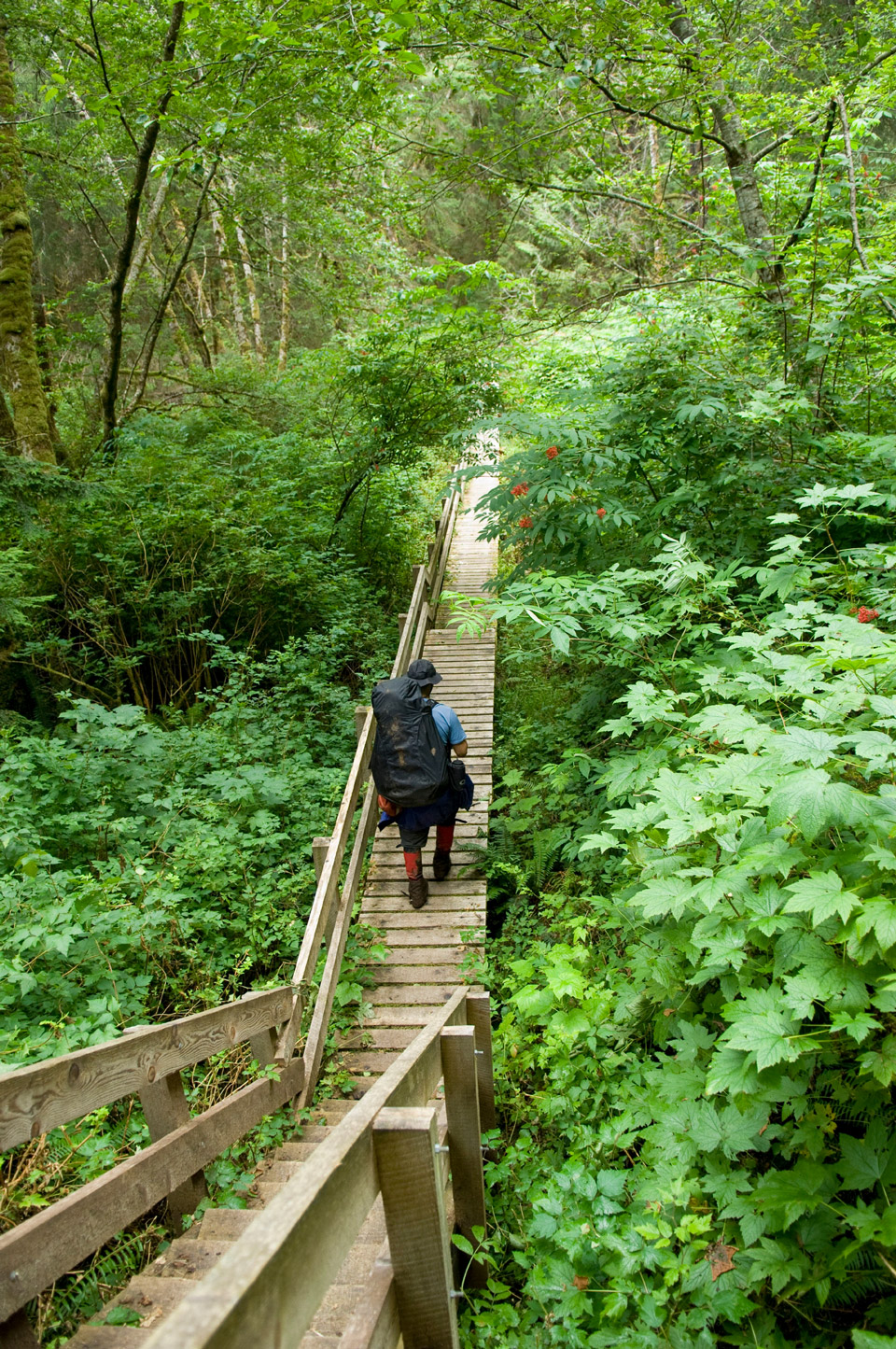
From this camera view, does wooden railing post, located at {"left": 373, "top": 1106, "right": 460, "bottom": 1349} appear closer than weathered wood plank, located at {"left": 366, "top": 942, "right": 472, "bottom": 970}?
Yes

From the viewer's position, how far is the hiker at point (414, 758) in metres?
5.13

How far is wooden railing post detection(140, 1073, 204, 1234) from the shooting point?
99.3 inches

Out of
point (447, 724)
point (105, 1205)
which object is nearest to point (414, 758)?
point (447, 724)

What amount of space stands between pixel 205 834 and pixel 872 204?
7.15 m

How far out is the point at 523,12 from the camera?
17.1 ft

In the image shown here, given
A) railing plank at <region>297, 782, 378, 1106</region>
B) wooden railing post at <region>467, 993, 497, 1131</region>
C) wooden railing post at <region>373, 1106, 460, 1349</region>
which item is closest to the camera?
wooden railing post at <region>373, 1106, 460, 1349</region>

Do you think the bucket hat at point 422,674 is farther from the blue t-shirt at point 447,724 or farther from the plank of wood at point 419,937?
the plank of wood at point 419,937

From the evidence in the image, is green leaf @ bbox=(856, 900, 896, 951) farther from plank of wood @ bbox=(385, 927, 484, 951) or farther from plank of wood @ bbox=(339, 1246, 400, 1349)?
plank of wood @ bbox=(385, 927, 484, 951)

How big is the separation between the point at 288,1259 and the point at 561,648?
279 cm

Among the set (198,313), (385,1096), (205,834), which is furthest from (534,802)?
(198,313)

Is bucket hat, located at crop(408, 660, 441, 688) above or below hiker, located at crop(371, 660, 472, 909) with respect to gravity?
above

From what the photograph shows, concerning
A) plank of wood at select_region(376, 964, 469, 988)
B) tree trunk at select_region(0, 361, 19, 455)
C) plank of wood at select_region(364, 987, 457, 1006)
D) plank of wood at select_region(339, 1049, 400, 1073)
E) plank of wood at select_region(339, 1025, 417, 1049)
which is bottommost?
plank of wood at select_region(339, 1049, 400, 1073)

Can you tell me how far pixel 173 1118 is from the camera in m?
2.58

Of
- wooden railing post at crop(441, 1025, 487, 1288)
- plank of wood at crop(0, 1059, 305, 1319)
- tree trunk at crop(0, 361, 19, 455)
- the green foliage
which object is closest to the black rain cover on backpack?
the green foliage
